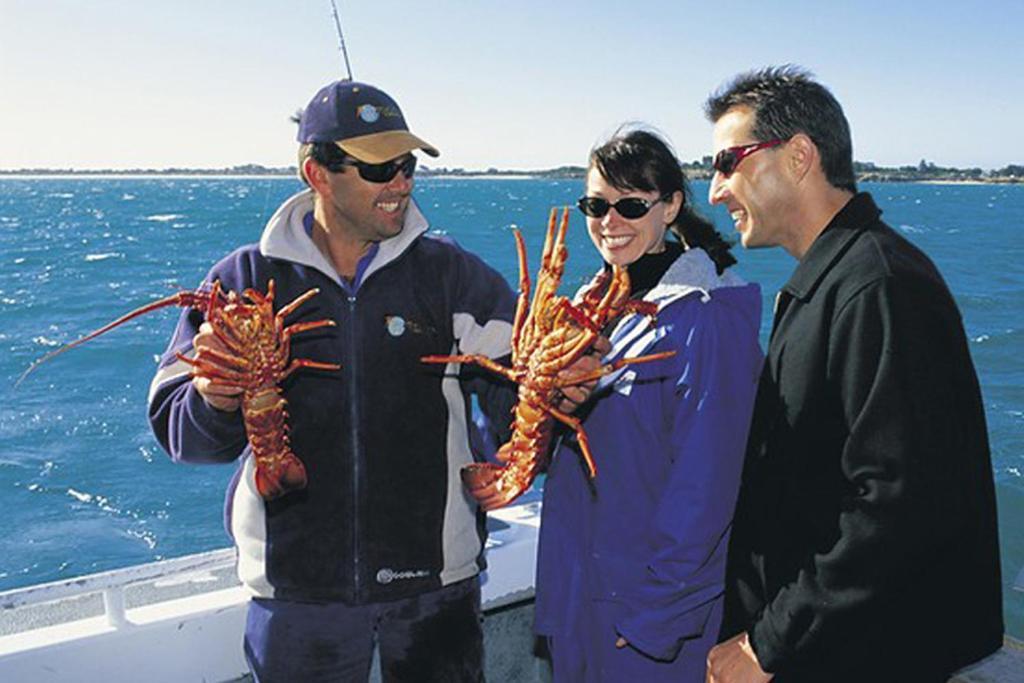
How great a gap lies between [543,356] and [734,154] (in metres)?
0.79

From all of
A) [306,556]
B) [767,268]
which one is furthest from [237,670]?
[767,268]

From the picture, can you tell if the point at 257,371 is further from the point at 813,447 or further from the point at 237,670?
the point at 813,447

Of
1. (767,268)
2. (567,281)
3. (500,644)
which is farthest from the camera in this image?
(767,268)

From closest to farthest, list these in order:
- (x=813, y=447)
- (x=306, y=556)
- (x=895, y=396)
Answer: (x=895, y=396), (x=813, y=447), (x=306, y=556)

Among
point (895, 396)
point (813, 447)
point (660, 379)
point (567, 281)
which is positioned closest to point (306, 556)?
point (660, 379)

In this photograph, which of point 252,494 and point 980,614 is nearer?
point 980,614

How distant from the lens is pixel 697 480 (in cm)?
239

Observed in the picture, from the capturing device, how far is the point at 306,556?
8.81ft

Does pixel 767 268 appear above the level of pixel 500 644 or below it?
below

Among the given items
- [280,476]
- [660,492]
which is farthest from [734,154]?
[280,476]

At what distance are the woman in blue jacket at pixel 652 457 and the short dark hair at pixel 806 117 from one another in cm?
49

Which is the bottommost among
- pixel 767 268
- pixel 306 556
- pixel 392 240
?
pixel 767 268

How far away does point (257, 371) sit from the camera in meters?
2.53

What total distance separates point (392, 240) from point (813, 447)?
57.7 inches
